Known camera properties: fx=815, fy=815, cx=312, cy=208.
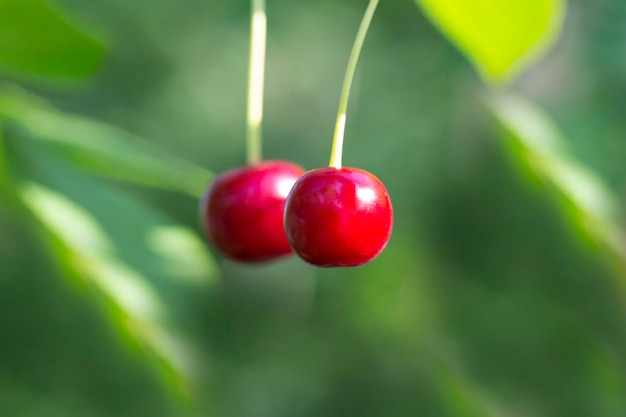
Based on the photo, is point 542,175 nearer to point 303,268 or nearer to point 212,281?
point 212,281

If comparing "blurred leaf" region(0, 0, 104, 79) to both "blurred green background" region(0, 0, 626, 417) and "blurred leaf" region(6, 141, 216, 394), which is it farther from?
"blurred green background" region(0, 0, 626, 417)

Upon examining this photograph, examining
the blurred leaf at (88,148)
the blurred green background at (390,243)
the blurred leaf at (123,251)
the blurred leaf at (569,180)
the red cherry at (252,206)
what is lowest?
the red cherry at (252,206)

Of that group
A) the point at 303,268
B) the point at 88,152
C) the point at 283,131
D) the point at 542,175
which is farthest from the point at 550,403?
the point at 88,152

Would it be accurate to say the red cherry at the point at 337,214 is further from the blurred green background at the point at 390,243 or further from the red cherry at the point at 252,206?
the blurred green background at the point at 390,243

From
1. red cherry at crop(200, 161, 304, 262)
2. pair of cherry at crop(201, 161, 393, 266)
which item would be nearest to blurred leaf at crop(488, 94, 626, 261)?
red cherry at crop(200, 161, 304, 262)

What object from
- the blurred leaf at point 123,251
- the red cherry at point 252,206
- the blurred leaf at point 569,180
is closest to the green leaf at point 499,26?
the red cherry at point 252,206

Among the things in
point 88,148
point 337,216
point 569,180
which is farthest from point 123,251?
point 569,180
